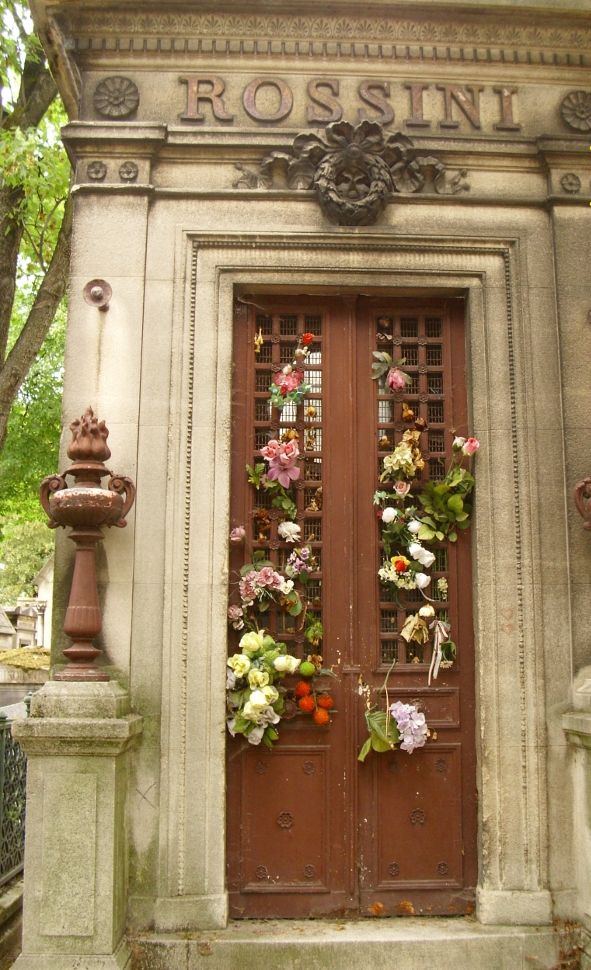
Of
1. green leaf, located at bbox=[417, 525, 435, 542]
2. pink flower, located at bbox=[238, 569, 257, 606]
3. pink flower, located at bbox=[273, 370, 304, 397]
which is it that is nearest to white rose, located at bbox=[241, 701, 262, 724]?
→ pink flower, located at bbox=[238, 569, 257, 606]

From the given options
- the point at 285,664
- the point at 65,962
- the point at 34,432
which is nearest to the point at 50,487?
the point at 285,664

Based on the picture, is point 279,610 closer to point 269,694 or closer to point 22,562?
point 269,694

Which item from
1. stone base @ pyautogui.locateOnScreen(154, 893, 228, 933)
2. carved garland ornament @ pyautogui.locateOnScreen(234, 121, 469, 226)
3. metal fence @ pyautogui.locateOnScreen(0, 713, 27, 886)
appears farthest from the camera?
metal fence @ pyautogui.locateOnScreen(0, 713, 27, 886)

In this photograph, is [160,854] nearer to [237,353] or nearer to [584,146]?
[237,353]

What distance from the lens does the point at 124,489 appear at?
19.5 ft

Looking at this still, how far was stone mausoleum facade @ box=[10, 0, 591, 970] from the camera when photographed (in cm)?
591

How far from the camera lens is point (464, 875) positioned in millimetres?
6137

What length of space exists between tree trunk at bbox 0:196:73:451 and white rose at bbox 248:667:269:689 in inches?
181

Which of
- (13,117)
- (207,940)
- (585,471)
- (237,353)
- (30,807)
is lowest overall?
(207,940)

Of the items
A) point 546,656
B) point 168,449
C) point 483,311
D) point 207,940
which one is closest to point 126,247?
point 168,449

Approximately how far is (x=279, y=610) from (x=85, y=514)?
5.39 ft

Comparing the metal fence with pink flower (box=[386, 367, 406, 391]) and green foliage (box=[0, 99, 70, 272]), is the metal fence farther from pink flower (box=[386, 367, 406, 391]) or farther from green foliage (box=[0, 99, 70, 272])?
green foliage (box=[0, 99, 70, 272])

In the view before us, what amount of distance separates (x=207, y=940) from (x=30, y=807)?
1.48 metres

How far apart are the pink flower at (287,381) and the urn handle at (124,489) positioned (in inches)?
56.0
